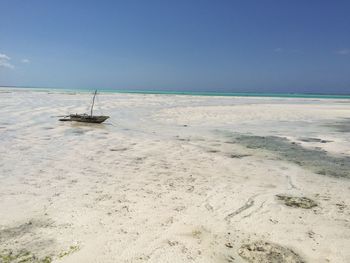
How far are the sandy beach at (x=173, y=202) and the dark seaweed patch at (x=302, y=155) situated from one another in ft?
0.12

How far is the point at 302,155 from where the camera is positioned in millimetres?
11602

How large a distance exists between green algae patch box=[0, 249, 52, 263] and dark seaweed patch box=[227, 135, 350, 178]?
24.5 feet

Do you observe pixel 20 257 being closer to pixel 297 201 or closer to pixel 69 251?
pixel 69 251

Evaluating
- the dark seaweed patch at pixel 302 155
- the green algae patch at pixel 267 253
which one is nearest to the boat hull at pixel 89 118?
the dark seaweed patch at pixel 302 155

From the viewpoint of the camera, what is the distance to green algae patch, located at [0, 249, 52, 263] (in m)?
4.46

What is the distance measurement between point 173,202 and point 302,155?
6525mm

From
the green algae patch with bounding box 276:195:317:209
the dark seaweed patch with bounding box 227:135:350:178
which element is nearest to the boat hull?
the dark seaweed patch with bounding box 227:135:350:178

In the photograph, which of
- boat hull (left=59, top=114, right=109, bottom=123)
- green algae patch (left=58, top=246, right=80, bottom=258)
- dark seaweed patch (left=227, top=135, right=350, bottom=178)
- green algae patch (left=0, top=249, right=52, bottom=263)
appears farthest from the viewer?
boat hull (left=59, top=114, right=109, bottom=123)

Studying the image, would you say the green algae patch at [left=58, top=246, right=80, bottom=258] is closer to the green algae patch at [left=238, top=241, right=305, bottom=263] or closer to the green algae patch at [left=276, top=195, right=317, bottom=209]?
the green algae patch at [left=238, top=241, right=305, bottom=263]

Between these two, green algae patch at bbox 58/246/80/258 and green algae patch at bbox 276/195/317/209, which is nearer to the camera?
green algae patch at bbox 58/246/80/258

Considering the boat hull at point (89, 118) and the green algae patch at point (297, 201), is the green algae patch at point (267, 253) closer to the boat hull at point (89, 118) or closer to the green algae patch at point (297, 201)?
the green algae patch at point (297, 201)

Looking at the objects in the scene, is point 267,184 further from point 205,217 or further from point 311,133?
point 311,133

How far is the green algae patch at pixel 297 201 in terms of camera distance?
6.70 metres

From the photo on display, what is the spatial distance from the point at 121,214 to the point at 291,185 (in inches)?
166
